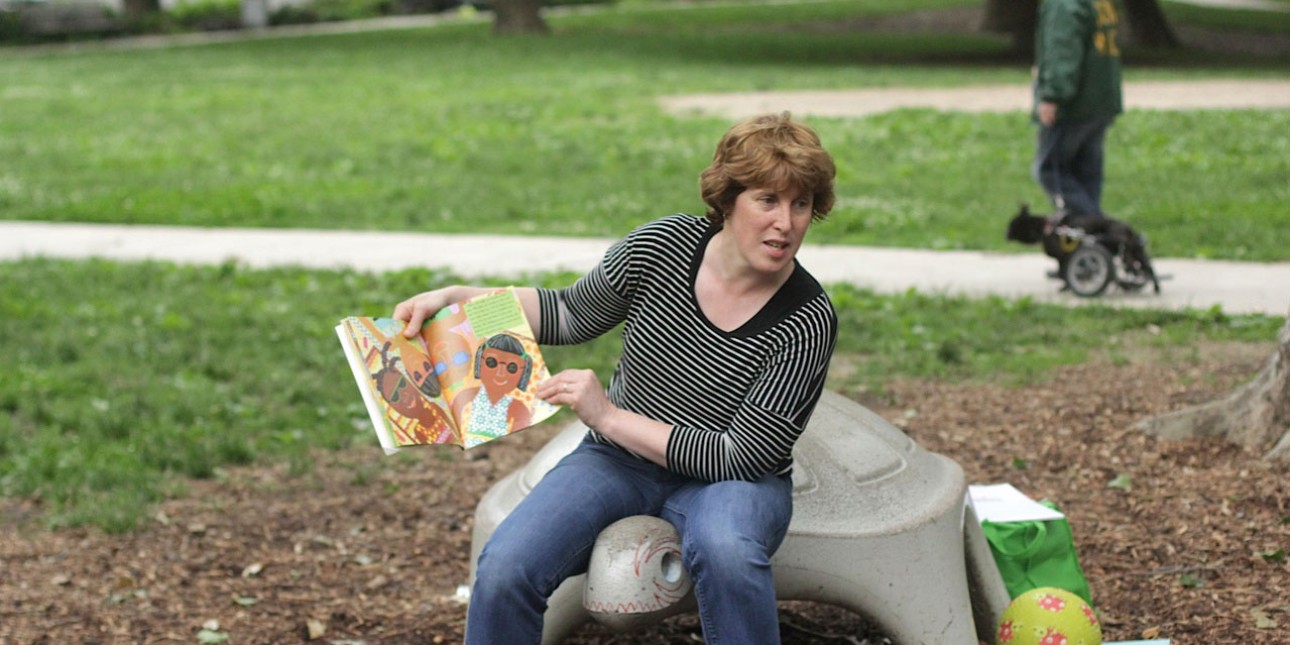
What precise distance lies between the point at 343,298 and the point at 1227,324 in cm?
456

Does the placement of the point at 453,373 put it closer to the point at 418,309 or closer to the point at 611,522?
the point at 418,309

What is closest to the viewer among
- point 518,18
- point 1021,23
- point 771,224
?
point 771,224

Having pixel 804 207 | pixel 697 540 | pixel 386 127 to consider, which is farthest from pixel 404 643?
pixel 386 127

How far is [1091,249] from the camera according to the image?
810cm

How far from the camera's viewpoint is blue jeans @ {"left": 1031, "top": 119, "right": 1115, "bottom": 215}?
851cm

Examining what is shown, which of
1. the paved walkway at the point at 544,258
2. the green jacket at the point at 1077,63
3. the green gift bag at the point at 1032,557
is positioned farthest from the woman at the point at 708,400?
the green jacket at the point at 1077,63

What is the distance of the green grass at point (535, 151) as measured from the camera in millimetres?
11109

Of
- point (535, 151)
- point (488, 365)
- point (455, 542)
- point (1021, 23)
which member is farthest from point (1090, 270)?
point (1021, 23)

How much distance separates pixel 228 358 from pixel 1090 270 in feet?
14.2

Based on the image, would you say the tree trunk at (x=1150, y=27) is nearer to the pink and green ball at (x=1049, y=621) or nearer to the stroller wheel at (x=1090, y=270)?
the stroller wheel at (x=1090, y=270)

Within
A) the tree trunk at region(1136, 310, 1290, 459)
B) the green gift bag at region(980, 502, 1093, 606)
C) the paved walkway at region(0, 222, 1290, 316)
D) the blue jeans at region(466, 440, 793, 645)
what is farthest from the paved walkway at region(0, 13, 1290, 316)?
the blue jeans at region(466, 440, 793, 645)

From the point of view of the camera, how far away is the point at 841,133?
49.9ft

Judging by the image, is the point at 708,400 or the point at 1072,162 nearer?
the point at 708,400

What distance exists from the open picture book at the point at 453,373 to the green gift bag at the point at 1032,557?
4.69 feet
